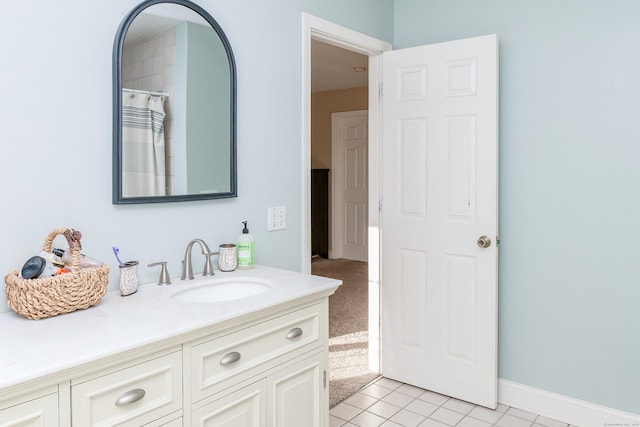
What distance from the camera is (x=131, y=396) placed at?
3.92ft

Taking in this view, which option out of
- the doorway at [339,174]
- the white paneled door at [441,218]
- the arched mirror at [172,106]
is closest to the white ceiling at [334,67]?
the doorway at [339,174]

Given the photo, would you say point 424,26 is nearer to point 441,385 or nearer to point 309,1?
point 309,1

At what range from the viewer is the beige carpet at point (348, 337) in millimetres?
2943

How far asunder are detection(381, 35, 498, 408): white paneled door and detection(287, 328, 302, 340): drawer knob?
1.32 metres

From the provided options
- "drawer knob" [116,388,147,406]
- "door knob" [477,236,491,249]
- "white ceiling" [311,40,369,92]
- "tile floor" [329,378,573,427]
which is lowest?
"tile floor" [329,378,573,427]

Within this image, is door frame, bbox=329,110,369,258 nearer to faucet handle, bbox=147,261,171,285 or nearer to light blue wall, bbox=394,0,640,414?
light blue wall, bbox=394,0,640,414

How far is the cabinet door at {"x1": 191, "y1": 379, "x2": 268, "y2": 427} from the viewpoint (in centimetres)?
137

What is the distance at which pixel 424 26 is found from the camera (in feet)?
9.62

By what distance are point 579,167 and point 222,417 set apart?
2.04 metres

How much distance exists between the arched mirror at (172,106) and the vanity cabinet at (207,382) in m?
0.65

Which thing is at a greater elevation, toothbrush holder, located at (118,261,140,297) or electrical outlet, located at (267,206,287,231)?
electrical outlet, located at (267,206,287,231)

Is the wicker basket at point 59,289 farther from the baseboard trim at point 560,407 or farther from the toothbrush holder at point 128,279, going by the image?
the baseboard trim at point 560,407

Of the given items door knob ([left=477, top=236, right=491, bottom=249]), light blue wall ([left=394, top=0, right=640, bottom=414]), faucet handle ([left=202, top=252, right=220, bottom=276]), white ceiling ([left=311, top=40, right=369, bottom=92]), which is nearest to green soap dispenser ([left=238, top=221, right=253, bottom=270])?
faucet handle ([left=202, top=252, right=220, bottom=276])

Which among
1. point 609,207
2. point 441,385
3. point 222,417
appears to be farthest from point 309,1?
point 441,385
